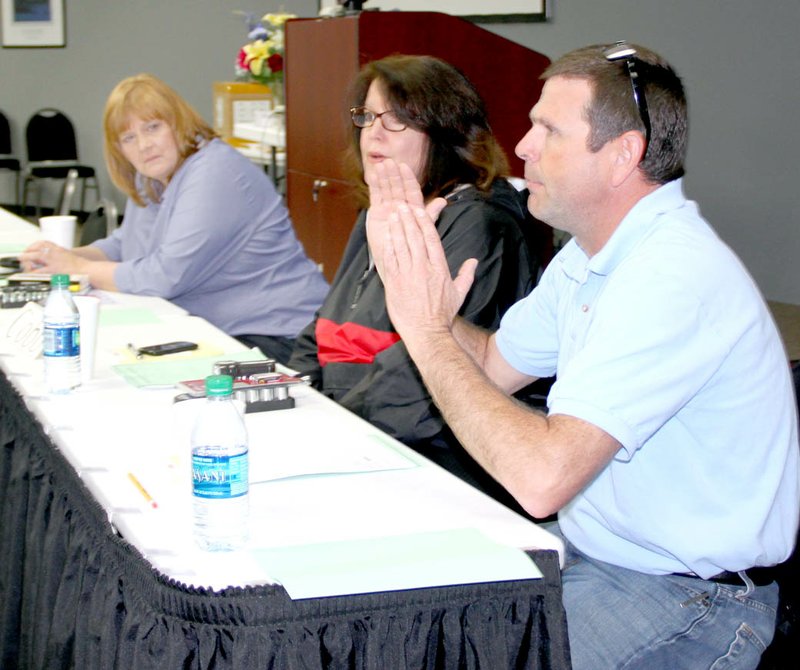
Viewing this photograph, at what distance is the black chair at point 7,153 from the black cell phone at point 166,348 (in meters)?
7.04

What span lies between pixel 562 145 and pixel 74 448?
87 centimetres

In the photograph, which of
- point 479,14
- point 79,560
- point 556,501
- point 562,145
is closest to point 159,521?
point 79,560

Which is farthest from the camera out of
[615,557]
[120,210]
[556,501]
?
[120,210]

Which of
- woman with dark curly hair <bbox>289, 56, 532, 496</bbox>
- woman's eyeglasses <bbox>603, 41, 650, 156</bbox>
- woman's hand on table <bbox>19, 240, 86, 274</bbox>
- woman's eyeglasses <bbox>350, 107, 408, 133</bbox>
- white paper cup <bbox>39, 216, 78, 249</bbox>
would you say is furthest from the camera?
white paper cup <bbox>39, 216, 78, 249</bbox>

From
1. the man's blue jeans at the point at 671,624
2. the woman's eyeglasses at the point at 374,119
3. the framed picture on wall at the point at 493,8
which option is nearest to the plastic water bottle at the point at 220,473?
the man's blue jeans at the point at 671,624

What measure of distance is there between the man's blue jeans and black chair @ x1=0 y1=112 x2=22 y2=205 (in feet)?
26.7

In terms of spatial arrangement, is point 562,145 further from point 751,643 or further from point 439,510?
point 751,643

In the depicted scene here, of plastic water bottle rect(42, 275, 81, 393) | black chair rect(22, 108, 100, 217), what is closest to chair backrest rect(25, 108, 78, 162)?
black chair rect(22, 108, 100, 217)

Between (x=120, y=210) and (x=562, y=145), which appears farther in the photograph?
(x=120, y=210)

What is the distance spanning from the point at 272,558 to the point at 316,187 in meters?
3.41

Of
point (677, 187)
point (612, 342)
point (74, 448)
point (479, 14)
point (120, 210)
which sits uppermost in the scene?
point (479, 14)

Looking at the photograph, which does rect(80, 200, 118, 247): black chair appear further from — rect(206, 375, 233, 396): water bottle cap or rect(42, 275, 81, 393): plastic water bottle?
rect(206, 375, 233, 396): water bottle cap

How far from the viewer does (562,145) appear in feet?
5.06

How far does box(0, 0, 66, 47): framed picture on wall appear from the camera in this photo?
28.9 ft
